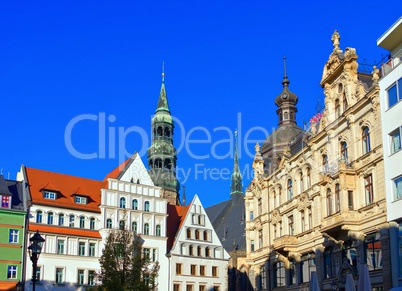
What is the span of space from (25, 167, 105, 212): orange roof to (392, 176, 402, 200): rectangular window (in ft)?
112

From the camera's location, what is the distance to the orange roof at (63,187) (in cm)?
5759

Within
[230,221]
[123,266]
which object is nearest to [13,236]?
[123,266]

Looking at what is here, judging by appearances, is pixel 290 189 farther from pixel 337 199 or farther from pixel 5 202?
pixel 5 202

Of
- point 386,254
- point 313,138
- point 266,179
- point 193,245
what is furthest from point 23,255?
point 386,254

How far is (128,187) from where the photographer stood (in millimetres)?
61719

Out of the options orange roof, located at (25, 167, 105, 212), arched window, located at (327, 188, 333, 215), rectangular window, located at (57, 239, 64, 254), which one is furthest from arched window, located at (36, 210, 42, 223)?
arched window, located at (327, 188, 333, 215)

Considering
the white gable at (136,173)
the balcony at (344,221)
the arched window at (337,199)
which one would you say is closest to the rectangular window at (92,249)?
the white gable at (136,173)

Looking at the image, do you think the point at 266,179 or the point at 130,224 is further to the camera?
the point at 130,224

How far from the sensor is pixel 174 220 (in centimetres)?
6725

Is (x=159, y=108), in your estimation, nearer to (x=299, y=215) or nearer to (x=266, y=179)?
(x=266, y=179)

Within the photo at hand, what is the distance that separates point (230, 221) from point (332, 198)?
44236 mm

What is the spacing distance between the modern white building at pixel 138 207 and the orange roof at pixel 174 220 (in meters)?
2.06

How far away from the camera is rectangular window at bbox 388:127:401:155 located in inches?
1300

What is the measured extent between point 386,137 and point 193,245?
112 ft
